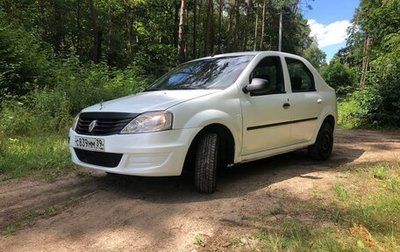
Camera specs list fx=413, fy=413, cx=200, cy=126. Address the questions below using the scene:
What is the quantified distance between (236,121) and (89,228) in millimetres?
2100

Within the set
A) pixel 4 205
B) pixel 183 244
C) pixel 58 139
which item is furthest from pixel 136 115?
pixel 58 139

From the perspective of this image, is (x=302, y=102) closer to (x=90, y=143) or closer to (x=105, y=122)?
(x=105, y=122)

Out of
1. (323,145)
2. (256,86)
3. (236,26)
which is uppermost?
(236,26)

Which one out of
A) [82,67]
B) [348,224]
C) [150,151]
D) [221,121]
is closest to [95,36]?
[82,67]

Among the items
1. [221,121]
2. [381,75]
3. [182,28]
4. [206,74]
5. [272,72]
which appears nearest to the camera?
[221,121]

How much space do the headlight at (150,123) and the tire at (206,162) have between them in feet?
1.62

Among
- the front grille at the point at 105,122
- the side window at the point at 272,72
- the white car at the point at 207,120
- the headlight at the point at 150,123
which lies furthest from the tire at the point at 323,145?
the front grille at the point at 105,122

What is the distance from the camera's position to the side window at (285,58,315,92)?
20.3ft

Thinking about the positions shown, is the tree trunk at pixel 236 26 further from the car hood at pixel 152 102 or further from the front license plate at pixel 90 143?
the front license plate at pixel 90 143

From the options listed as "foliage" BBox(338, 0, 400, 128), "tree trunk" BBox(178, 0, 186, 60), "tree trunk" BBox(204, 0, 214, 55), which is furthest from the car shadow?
"tree trunk" BBox(204, 0, 214, 55)

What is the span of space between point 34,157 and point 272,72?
408 cm

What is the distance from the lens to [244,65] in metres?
5.50

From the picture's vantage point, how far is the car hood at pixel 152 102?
4484 millimetres

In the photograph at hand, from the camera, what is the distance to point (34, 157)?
6812mm
